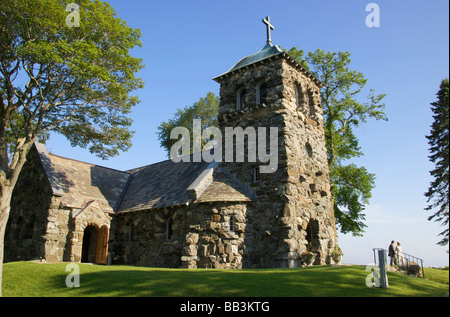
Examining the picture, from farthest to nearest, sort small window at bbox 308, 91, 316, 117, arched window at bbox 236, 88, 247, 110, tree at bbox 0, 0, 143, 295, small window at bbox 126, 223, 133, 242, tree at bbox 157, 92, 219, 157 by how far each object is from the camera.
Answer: tree at bbox 157, 92, 219, 157, small window at bbox 126, 223, 133, 242, small window at bbox 308, 91, 316, 117, arched window at bbox 236, 88, 247, 110, tree at bbox 0, 0, 143, 295

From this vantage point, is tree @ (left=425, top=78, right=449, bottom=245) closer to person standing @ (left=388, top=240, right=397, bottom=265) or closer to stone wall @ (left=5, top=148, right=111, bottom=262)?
person standing @ (left=388, top=240, right=397, bottom=265)

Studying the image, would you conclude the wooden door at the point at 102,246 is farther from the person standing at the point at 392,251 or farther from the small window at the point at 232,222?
the person standing at the point at 392,251

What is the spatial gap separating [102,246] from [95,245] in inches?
28.6

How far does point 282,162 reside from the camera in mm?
18328

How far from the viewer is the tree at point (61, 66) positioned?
54.9ft

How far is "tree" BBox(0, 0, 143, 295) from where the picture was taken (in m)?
16.7

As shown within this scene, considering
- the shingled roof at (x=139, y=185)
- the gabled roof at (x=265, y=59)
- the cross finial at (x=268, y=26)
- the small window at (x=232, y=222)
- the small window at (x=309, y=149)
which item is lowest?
the small window at (x=232, y=222)

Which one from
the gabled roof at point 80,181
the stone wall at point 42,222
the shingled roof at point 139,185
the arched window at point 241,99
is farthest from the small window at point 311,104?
the stone wall at point 42,222

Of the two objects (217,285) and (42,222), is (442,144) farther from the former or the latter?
(42,222)

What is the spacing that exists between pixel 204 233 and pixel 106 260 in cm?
820

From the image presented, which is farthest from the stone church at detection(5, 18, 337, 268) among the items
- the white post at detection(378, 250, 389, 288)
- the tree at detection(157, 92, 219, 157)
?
the tree at detection(157, 92, 219, 157)

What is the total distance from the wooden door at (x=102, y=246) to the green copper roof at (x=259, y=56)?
40.7ft

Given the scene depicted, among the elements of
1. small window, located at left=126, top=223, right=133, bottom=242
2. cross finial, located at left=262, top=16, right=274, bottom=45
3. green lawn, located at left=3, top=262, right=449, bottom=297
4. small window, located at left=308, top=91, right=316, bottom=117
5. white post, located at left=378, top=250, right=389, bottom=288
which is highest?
cross finial, located at left=262, top=16, right=274, bottom=45
